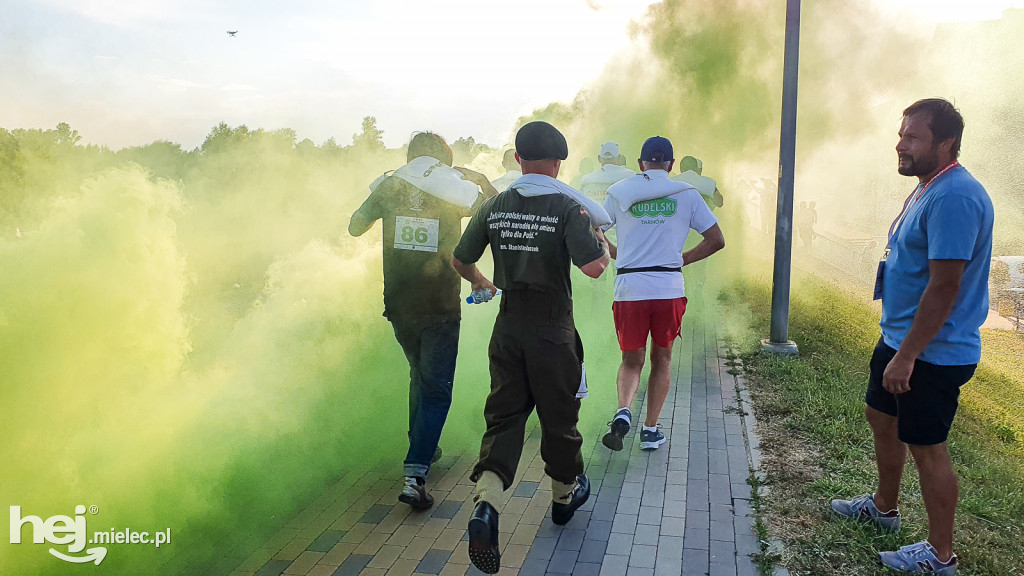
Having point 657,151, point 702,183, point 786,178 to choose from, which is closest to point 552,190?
point 657,151

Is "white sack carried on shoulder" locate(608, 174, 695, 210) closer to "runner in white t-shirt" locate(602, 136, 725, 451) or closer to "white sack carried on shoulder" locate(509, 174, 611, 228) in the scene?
"runner in white t-shirt" locate(602, 136, 725, 451)

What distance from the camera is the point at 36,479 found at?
329cm

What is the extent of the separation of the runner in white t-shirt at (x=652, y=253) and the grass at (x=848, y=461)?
0.99m

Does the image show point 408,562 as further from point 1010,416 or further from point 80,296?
point 1010,416

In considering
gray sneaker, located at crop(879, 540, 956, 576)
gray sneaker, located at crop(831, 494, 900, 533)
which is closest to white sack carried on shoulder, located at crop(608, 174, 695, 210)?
gray sneaker, located at crop(831, 494, 900, 533)

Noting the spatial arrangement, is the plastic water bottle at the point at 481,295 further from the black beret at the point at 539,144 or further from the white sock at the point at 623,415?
the white sock at the point at 623,415

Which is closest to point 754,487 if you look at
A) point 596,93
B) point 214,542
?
point 214,542

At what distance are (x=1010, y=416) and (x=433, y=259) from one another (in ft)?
16.9

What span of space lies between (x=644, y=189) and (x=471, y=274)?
147 centimetres

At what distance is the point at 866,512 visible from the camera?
12.1 feet

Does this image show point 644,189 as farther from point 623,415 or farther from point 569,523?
point 569,523

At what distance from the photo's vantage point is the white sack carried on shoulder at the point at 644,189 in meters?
4.60

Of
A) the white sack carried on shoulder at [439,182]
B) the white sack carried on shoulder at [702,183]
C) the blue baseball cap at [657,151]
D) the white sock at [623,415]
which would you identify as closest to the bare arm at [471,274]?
the white sack carried on shoulder at [439,182]

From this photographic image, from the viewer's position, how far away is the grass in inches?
135
